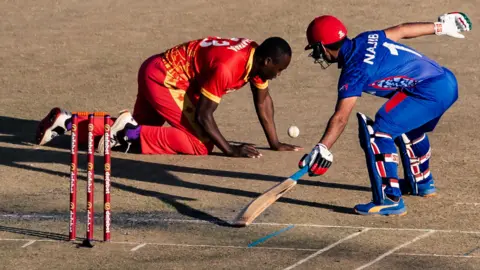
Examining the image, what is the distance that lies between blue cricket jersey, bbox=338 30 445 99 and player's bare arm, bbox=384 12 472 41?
328mm

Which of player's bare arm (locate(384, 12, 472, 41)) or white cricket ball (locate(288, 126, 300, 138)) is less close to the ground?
player's bare arm (locate(384, 12, 472, 41))

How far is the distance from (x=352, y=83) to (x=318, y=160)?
2.83 ft

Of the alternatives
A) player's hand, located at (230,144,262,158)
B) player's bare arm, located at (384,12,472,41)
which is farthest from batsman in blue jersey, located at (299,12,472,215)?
player's hand, located at (230,144,262,158)

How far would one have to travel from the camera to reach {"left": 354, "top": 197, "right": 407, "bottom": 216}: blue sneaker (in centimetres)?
1113

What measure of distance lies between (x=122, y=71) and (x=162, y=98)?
14.9 ft

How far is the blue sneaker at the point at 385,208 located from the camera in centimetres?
1113

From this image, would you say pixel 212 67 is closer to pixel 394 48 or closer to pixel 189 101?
pixel 189 101

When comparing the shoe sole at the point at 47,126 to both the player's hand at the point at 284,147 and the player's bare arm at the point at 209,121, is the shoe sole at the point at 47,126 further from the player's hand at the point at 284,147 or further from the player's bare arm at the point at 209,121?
the player's hand at the point at 284,147

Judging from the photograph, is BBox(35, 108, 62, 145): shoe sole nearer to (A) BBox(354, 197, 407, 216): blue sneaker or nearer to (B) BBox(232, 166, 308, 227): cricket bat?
(B) BBox(232, 166, 308, 227): cricket bat

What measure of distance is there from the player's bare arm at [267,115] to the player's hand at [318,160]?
2.84m

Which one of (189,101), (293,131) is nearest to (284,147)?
(293,131)

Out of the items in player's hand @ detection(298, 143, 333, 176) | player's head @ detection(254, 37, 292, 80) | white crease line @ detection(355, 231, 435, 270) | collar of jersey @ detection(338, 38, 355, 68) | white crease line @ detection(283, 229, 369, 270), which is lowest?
white crease line @ detection(283, 229, 369, 270)

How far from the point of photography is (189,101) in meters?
13.2

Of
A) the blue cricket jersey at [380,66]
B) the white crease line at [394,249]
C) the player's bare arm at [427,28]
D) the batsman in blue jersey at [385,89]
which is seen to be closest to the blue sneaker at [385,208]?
the batsman in blue jersey at [385,89]
